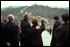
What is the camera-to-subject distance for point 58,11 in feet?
25.8

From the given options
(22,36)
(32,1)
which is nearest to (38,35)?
(22,36)

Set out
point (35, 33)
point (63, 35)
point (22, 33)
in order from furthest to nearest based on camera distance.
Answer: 1. point (22, 33)
2. point (35, 33)
3. point (63, 35)

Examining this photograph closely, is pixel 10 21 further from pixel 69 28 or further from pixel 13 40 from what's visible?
pixel 69 28

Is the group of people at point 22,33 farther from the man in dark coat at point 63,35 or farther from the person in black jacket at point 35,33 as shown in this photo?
the man in dark coat at point 63,35

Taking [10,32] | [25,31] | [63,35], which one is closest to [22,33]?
[25,31]

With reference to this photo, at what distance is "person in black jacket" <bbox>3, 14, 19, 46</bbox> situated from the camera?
6285 millimetres

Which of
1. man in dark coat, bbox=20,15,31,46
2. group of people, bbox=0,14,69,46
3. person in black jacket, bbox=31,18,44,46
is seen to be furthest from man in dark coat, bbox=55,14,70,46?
man in dark coat, bbox=20,15,31,46

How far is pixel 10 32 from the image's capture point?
248 inches

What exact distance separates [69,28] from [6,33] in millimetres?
1812

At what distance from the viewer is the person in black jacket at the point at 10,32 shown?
6.29 meters

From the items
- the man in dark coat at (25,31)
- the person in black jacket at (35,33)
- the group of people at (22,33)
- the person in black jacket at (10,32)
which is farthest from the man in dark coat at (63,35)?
the person in black jacket at (10,32)

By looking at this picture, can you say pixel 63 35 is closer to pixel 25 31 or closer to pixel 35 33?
pixel 35 33

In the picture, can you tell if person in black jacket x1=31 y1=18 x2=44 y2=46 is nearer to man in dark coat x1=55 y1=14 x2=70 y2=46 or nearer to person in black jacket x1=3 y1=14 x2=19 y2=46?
person in black jacket x1=3 y1=14 x2=19 y2=46

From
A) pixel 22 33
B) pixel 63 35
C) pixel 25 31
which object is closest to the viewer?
pixel 63 35
